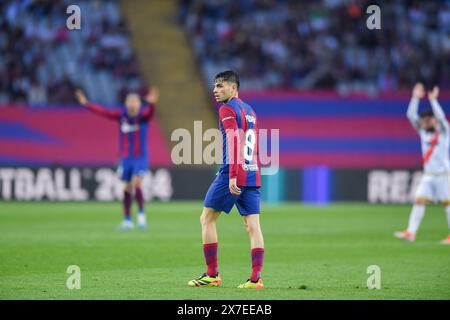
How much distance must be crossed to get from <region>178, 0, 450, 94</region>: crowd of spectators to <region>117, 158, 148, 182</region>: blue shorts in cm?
1134

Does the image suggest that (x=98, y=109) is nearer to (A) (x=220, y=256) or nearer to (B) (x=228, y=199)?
(A) (x=220, y=256)

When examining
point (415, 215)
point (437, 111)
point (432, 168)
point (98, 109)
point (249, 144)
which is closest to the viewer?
point (249, 144)

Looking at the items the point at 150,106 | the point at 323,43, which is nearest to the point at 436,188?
the point at 150,106

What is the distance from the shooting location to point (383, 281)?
11.0 meters

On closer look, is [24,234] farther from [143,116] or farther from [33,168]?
[33,168]

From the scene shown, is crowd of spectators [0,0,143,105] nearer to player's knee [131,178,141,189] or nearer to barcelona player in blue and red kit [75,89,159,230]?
barcelona player in blue and red kit [75,89,159,230]

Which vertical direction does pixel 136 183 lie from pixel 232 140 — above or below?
below

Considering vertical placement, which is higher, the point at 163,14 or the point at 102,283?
the point at 163,14

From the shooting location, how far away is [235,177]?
1002 centimetres

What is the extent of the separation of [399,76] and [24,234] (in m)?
15.7

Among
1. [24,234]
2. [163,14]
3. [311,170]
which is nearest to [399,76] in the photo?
[311,170]

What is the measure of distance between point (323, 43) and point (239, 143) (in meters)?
20.9

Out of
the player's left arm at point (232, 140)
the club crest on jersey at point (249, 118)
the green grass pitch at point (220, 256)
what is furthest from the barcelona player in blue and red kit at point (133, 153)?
the player's left arm at point (232, 140)
